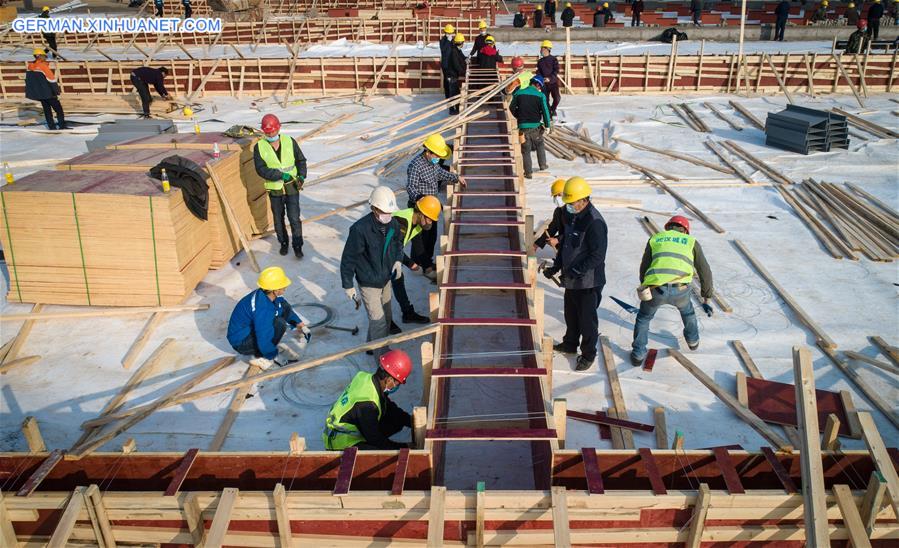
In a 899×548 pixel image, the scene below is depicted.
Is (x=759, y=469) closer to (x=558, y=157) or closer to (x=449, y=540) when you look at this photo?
(x=449, y=540)

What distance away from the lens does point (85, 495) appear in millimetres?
4180

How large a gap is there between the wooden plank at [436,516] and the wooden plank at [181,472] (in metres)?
1.67

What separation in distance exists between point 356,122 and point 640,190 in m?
7.70

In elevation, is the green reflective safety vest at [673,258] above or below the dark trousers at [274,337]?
above

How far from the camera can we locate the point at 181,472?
453 cm

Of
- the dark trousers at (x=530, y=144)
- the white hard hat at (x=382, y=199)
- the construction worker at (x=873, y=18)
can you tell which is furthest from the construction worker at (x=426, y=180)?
the construction worker at (x=873, y=18)

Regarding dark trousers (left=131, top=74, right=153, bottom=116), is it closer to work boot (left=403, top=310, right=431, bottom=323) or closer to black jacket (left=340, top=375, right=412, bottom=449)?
work boot (left=403, top=310, right=431, bottom=323)

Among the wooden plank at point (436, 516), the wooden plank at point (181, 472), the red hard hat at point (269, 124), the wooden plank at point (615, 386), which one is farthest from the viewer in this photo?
the red hard hat at point (269, 124)

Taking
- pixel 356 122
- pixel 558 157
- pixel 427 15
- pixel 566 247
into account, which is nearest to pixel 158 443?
pixel 566 247

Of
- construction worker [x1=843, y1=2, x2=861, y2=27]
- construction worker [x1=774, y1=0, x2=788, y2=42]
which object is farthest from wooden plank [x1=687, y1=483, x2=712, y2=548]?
construction worker [x1=843, y1=2, x2=861, y2=27]

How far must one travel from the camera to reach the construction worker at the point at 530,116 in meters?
11.3

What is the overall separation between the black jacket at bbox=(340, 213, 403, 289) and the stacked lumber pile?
20.4ft

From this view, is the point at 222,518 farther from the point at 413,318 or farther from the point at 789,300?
the point at 789,300

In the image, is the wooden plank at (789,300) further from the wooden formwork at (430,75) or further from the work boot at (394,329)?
the wooden formwork at (430,75)
